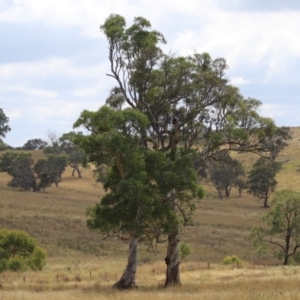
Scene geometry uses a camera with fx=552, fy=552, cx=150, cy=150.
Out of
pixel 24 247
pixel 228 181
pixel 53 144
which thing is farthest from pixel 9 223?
pixel 53 144

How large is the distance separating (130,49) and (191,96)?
353 cm

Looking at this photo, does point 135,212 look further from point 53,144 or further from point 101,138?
point 53,144

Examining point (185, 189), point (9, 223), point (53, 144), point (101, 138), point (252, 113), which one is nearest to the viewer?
point (101, 138)

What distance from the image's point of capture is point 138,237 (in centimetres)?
2192

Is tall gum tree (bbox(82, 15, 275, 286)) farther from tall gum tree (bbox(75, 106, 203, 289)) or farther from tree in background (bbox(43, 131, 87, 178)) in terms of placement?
tree in background (bbox(43, 131, 87, 178))

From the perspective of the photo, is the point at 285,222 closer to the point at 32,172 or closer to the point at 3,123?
the point at 32,172

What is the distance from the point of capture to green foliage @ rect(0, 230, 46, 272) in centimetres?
3241

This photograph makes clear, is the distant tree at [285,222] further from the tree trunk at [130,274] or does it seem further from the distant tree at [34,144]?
the distant tree at [34,144]

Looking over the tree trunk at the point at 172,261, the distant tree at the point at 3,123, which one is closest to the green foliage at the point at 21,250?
the tree trunk at the point at 172,261

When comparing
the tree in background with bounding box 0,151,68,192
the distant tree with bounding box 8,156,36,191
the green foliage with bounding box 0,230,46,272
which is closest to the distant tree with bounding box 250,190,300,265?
the green foliage with bounding box 0,230,46,272

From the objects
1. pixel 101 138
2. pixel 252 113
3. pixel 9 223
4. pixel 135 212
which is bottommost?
pixel 9 223

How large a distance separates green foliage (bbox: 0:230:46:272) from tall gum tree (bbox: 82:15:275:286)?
11.9 metres

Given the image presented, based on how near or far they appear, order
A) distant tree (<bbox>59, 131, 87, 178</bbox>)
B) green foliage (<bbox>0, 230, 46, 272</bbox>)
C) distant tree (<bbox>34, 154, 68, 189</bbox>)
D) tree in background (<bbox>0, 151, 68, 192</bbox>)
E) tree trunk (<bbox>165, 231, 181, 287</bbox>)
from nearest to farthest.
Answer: tree trunk (<bbox>165, 231, 181, 287</bbox>), green foliage (<bbox>0, 230, 46, 272</bbox>), tree in background (<bbox>0, 151, 68, 192</bbox>), distant tree (<bbox>34, 154, 68, 189</bbox>), distant tree (<bbox>59, 131, 87, 178</bbox>)

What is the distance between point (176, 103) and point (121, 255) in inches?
998
